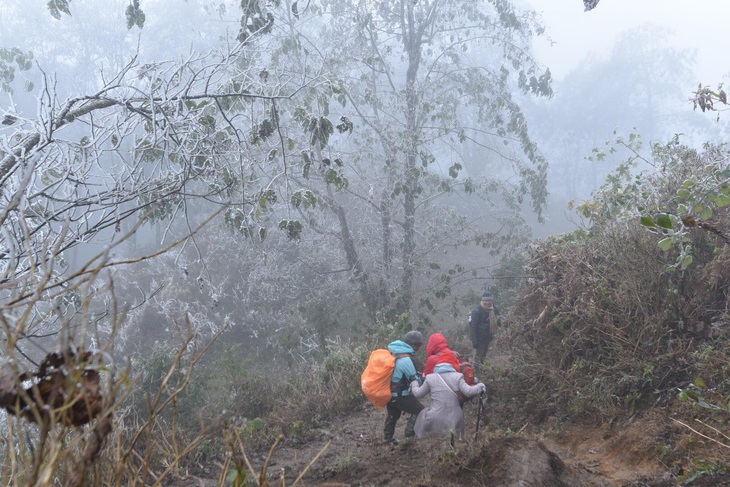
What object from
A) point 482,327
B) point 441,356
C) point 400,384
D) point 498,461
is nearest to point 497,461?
point 498,461

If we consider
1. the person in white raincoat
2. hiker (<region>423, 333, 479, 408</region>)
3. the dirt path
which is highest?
hiker (<region>423, 333, 479, 408</region>)

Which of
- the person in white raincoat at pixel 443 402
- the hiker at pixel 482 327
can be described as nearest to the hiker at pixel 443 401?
the person in white raincoat at pixel 443 402

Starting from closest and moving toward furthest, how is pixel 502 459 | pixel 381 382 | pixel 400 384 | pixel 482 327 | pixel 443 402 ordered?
pixel 502 459
pixel 443 402
pixel 381 382
pixel 400 384
pixel 482 327

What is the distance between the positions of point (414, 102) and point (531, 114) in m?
27.2

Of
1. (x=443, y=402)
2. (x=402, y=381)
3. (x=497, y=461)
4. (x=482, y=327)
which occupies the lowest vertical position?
(x=497, y=461)

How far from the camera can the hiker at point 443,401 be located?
221 inches

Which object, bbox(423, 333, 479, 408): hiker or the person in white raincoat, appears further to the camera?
bbox(423, 333, 479, 408): hiker

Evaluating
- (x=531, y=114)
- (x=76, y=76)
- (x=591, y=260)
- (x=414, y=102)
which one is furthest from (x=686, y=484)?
(x=531, y=114)

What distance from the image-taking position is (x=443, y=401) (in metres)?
5.66

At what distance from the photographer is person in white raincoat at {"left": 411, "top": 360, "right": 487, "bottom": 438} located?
18.4 ft

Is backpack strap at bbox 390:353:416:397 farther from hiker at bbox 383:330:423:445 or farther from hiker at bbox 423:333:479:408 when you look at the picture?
hiker at bbox 423:333:479:408

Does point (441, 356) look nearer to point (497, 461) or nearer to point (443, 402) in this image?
point (443, 402)

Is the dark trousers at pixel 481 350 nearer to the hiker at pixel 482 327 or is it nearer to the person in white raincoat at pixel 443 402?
the hiker at pixel 482 327

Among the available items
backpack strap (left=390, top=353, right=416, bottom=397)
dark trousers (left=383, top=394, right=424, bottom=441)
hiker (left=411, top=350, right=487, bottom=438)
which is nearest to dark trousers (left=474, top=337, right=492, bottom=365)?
dark trousers (left=383, top=394, right=424, bottom=441)
